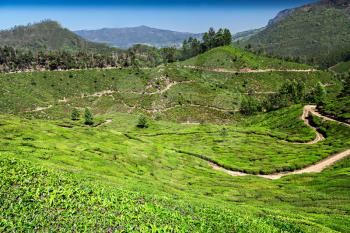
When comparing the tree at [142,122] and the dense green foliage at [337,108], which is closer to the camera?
the dense green foliage at [337,108]

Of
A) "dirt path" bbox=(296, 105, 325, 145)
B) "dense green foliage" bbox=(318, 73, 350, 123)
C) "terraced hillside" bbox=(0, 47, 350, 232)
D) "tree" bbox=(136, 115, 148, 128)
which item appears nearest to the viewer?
"terraced hillside" bbox=(0, 47, 350, 232)

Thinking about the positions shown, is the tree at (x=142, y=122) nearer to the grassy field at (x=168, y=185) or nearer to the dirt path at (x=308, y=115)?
the grassy field at (x=168, y=185)

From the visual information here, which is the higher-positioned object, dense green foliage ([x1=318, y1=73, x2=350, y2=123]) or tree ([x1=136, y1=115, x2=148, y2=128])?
dense green foliage ([x1=318, y1=73, x2=350, y2=123])

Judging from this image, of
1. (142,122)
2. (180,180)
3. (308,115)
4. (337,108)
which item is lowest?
(142,122)

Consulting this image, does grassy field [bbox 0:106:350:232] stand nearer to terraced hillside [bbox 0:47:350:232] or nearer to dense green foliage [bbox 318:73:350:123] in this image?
terraced hillside [bbox 0:47:350:232]

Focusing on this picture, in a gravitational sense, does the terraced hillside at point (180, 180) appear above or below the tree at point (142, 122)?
above

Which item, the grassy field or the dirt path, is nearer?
the grassy field

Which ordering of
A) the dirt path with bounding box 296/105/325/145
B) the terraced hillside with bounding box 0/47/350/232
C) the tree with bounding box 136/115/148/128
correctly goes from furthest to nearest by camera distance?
the tree with bounding box 136/115/148/128 < the dirt path with bounding box 296/105/325/145 < the terraced hillside with bounding box 0/47/350/232

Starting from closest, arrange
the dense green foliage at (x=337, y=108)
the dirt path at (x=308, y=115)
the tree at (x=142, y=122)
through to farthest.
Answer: the dirt path at (x=308, y=115), the dense green foliage at (x=337, y=108), the tree at (x=142, y=122)

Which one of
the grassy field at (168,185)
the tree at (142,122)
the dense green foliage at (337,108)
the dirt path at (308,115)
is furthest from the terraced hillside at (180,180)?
the dense green foliage at (337,108)

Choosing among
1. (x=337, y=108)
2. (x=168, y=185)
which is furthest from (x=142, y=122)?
(x=168, y=185)

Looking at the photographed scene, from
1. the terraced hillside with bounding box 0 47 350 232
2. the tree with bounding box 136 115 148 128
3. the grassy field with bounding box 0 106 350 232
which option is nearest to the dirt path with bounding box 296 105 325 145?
the terraced hillside with bounding box 0 47 350 232

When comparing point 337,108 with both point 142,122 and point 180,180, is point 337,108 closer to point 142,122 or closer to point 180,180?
point 142,122

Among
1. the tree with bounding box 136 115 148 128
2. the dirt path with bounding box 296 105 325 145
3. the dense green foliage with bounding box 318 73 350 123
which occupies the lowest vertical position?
the tree with bounding box 136 115 148 128
